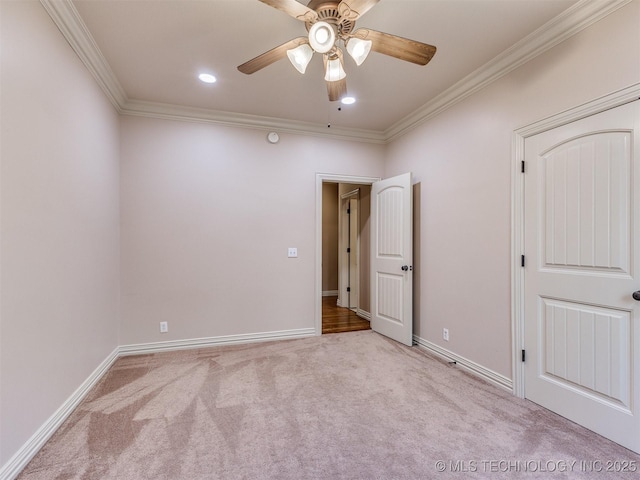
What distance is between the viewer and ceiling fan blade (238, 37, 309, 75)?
5.97 feet

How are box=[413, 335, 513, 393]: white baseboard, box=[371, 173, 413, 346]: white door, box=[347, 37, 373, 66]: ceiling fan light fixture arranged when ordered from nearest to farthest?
box=[347, 37, 373, 66]: ceiling fan light fixture
box=[413, 335, 513, 393]: white baseboard
box=[371, 173, 413, 346]: white door

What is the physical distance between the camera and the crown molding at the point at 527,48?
190cm

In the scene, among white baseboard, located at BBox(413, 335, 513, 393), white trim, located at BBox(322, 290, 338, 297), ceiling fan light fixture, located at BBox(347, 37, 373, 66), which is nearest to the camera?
ceiling fan light fixture, located at BBox(347, 37, 373, 66)

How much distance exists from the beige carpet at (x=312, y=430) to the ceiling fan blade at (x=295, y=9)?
8.10 ft

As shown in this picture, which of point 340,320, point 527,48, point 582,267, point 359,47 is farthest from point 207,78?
point 340,320

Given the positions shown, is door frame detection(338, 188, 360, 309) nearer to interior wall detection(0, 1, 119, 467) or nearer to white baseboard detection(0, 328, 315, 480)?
white baseboard detection(0, 328, 315, 480)

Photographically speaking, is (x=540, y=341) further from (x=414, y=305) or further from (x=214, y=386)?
(x=214, y=386)

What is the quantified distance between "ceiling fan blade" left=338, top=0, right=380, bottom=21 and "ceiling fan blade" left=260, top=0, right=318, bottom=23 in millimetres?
155

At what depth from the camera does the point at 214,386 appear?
256 cm

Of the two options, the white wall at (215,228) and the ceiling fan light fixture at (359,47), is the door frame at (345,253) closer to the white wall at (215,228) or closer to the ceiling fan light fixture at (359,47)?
the white wall at (215,228)

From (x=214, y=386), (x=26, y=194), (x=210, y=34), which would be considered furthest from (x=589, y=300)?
(x=26, y=194)

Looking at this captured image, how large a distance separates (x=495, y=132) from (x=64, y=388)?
12.8 ft

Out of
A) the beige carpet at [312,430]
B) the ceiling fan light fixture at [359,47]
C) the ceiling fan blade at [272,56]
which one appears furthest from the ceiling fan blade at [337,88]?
the beige carpet at [312,430]

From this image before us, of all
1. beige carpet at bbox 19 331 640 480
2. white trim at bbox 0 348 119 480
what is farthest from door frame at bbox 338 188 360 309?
white trim at bbox 0 348 119 480
